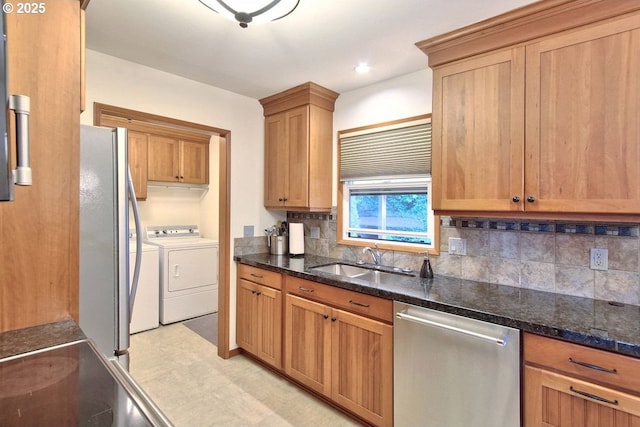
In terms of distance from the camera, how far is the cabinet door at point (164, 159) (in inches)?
164

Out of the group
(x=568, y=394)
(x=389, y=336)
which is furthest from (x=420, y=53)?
(x=568, y=394)

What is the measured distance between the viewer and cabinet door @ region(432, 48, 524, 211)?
5.65 ft

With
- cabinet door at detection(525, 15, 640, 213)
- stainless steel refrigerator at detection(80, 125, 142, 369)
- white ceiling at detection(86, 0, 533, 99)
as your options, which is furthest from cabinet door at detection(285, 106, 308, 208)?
cabinet door at detection(525, 15, 640, 213)

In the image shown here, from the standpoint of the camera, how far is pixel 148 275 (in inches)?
144

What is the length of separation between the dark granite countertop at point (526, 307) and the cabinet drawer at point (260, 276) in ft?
1.27

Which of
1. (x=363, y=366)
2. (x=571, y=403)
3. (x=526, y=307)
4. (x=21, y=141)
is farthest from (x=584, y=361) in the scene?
(x=21, y=141)

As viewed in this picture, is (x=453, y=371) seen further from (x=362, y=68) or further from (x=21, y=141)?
(x=362, y=68)

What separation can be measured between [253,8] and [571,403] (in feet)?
6.96

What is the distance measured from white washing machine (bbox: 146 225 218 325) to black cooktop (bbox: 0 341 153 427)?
2973 mm

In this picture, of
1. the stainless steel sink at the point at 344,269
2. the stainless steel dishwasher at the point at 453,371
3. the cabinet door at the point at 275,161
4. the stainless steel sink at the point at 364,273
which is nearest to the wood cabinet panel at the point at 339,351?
the stainless steel dishwasher at the point at 453,371

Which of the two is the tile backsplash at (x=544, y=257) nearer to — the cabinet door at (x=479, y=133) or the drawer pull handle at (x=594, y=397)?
the cabinet door at (x=479, y=133)

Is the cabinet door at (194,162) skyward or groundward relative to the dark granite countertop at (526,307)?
skyward

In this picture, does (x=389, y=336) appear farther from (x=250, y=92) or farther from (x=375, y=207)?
(x=250, y=92)

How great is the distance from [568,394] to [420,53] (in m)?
2.01
